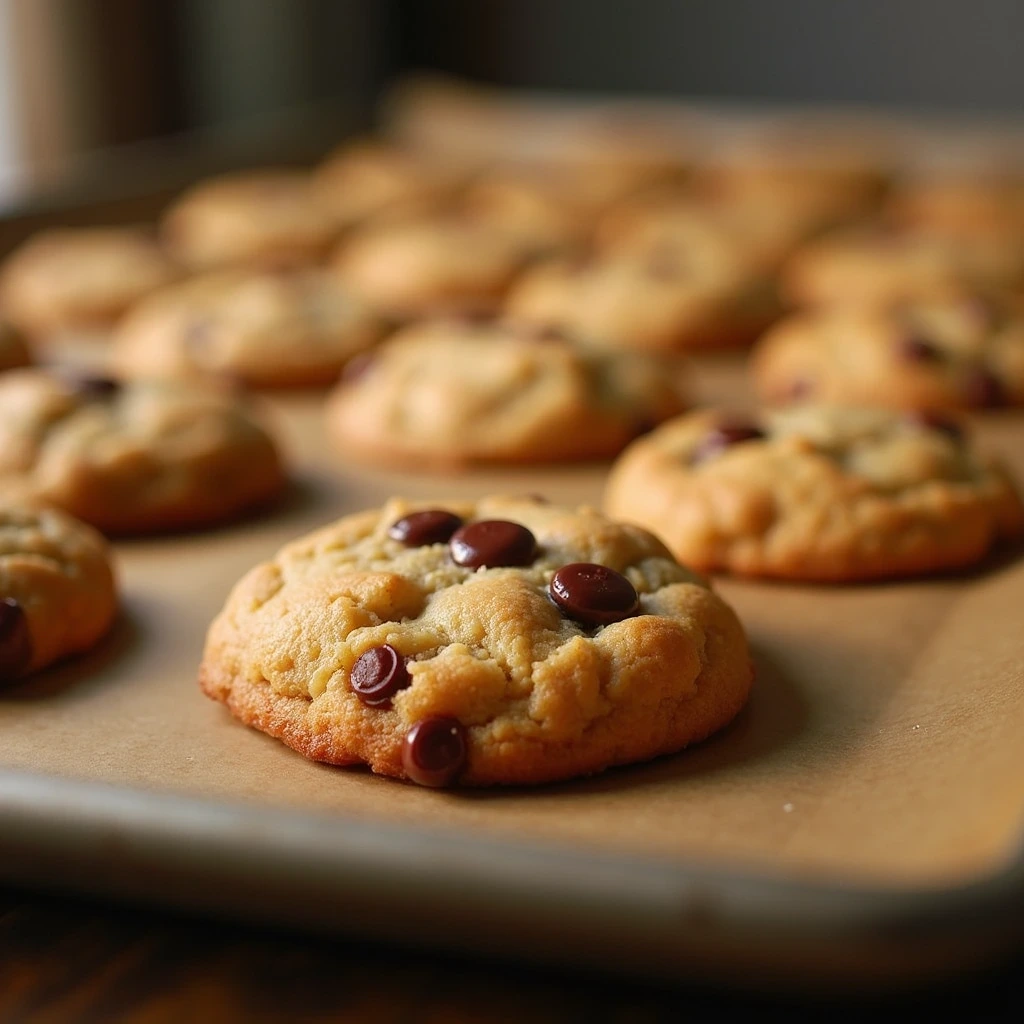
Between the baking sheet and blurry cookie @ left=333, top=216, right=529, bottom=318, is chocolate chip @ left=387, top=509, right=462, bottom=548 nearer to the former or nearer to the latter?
the baking sheet

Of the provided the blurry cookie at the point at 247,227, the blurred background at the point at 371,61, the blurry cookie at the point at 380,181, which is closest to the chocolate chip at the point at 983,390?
the blurry cookie at the point at 247,227

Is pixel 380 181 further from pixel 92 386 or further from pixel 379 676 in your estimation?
pixel 379 676

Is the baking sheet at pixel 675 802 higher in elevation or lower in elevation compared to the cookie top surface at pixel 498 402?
higher

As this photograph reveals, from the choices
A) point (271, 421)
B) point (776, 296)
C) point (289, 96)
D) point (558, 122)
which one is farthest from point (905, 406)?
point (289, 96)

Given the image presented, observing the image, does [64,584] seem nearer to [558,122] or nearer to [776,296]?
[776,296]

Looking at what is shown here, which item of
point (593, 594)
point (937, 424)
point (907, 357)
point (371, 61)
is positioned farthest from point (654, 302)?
point (371, 61)

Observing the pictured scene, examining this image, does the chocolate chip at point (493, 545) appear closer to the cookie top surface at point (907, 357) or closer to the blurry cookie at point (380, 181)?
the cookie top surface at point (907, 357)
